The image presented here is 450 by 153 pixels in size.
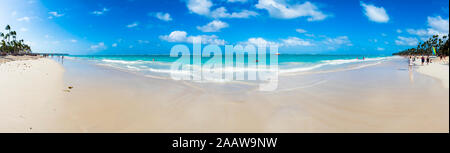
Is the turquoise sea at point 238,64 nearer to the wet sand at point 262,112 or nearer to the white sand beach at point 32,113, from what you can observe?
the white sand beach at point 32,113

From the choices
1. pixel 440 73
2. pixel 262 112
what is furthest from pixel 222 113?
pixel 440 73

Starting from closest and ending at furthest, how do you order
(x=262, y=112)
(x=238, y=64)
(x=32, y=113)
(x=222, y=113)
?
(x=32, y=113), (x=222, y=113), (x=262, y=112), (x=238, y=64)

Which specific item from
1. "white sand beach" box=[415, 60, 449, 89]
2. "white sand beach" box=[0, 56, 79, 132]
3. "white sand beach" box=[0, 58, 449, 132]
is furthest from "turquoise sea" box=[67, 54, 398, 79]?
"white sand beach" box=[0, 58, 449, 132]

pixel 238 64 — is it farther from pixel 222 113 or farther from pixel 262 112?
pixel 222 113

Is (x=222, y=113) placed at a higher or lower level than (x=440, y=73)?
lower

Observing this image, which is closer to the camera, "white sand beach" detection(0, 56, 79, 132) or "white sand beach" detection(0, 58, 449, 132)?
"white sand beach" detection(0, 56, 79, 132)

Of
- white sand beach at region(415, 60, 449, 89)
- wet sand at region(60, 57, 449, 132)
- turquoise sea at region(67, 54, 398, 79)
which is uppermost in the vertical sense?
turquoise sea at region(67, 54, 398, 79)

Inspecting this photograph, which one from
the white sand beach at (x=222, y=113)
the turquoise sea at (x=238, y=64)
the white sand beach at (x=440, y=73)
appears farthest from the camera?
the turquoise sea at (x=238, y=64)

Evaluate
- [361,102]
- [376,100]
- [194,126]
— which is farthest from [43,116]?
[376,100]

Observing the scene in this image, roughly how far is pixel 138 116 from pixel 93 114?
1270 millimetres

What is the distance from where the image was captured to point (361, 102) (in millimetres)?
6973

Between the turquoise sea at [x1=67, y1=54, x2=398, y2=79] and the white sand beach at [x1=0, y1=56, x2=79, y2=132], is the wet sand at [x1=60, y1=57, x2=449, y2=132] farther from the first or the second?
the turquoise sea at [x1=67, y1=54, x2=398, y2=79]

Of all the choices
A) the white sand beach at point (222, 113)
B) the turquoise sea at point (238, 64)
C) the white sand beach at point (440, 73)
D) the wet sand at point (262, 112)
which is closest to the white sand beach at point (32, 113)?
the white sand beach at point (222, 113)

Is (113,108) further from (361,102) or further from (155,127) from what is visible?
(361,102)
